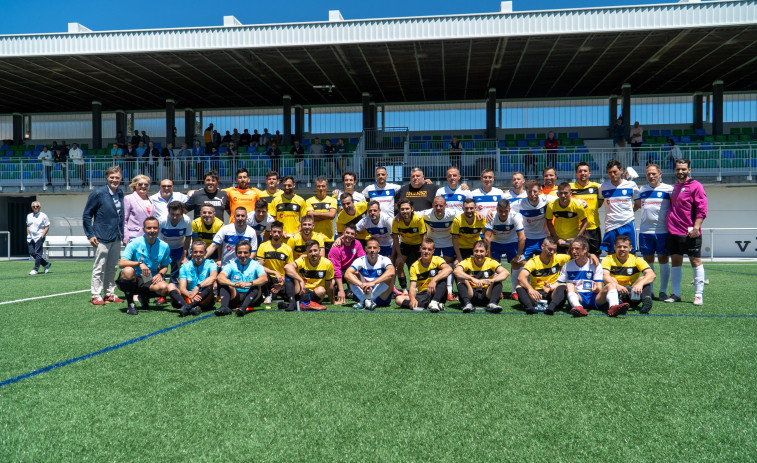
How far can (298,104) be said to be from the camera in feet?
81.7

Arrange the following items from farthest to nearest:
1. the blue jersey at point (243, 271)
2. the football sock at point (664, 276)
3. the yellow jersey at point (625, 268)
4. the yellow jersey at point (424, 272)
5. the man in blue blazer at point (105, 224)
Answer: the football sock at point (664, 276) < the man in blue blazer at point (105, 224) < the yellow jersey at point (424, 272) < the blue jersey at point (243, 271) < the yellow jersey at point (625, 268)

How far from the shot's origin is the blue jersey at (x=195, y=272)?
6820mm

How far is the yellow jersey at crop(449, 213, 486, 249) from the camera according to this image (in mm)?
7363

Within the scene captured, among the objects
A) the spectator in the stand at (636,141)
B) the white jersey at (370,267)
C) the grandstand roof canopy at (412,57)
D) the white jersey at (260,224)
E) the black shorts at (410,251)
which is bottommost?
the white jersey at (370,267)

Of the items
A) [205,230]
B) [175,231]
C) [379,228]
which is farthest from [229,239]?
[379,228]

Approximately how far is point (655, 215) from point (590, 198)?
2.81ft

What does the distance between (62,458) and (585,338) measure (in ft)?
13.6

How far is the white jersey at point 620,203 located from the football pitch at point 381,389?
178cm

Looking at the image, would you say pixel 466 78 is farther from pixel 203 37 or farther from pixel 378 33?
pixel 203 37

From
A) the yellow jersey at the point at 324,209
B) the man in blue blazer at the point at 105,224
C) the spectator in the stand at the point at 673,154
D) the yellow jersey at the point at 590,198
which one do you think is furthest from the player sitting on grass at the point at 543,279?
the spectator in the stand at the point at 673,154

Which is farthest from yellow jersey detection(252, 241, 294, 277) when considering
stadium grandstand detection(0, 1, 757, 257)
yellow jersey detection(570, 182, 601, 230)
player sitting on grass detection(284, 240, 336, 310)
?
stadium grandstand detection(0, 1, 757, 257)

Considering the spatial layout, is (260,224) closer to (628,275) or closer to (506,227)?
(506,227)

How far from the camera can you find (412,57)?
719 inches

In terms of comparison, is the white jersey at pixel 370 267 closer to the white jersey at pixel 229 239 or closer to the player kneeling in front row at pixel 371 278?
the player kneeling in front row at pixel 371 278
